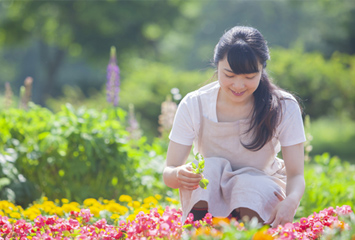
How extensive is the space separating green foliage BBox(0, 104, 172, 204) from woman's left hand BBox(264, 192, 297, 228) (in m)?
1.76

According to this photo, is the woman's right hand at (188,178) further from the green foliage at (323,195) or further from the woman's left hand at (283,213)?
the green foliage at (323,195)

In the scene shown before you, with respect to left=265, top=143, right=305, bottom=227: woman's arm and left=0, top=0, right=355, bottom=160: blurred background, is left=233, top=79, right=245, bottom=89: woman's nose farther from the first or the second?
left=0, top=0, right=355, bottom=160: blurred background

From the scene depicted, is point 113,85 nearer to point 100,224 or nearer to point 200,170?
point 100,224

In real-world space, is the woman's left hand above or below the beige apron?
below

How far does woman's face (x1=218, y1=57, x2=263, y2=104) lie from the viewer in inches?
86.1

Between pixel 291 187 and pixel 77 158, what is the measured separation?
1932 mm

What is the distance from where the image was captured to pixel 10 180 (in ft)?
11.5

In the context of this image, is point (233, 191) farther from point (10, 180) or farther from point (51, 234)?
point (10, 180)

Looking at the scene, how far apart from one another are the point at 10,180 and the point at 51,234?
1.43 metres

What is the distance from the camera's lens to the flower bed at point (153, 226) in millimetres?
1371

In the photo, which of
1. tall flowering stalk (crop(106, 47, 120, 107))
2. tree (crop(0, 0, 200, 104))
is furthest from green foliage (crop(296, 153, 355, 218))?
tree (crop(0, 0, 200, 104))

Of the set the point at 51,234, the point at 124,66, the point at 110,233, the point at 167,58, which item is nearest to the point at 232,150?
the point at 110,233

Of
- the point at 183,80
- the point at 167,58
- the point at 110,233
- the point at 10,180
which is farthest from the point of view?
the point at 167,58

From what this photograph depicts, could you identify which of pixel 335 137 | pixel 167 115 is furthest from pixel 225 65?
pixel 335 137
